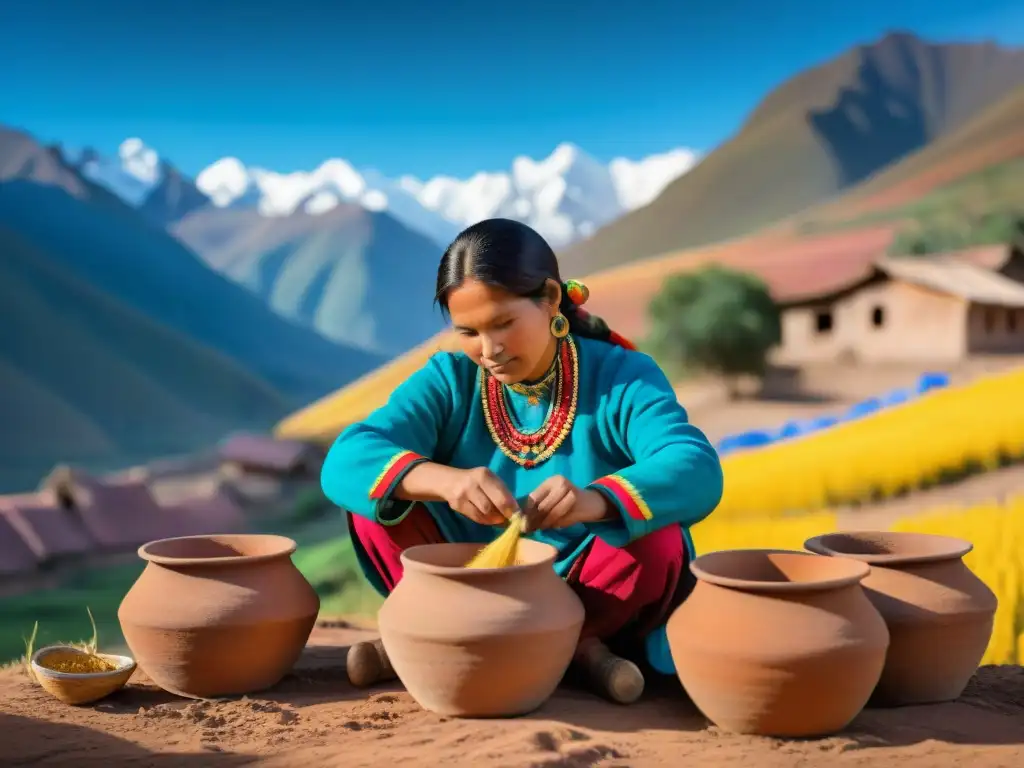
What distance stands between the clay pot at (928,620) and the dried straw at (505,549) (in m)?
0.89

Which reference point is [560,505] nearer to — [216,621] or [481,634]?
[481,634]

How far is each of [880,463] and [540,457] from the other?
5.32 meters

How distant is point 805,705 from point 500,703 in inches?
30.2

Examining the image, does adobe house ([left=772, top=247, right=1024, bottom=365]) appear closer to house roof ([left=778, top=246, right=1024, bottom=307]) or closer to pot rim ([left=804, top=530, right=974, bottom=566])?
house roof ([left=778, top=246, right=1024, bottom=307])

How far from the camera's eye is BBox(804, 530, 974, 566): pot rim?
122 inches

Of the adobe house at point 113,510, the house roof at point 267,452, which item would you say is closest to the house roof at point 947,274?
the house roof at point 267,452

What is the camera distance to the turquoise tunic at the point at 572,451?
9.90 feet

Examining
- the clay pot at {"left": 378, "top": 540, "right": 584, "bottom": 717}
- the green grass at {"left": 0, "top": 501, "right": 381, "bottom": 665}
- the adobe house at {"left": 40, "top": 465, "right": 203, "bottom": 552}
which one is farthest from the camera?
the adobe house at {"left": 40, "top": 465, "right": 203, "bottom": 552}

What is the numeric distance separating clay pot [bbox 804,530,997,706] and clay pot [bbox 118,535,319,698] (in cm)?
161

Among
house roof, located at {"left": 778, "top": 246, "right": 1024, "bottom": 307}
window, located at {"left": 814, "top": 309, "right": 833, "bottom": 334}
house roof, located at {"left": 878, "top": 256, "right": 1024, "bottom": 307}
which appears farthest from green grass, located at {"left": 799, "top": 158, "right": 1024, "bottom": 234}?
house roof, located at {"left": 878, "top": 256, "right": 1024, "bottom": 307}

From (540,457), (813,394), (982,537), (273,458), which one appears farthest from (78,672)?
(813,394)

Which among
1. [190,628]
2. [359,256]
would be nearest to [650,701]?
[190,628]

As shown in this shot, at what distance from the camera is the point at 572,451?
334 cm

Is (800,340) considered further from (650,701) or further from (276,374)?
(276,374)
